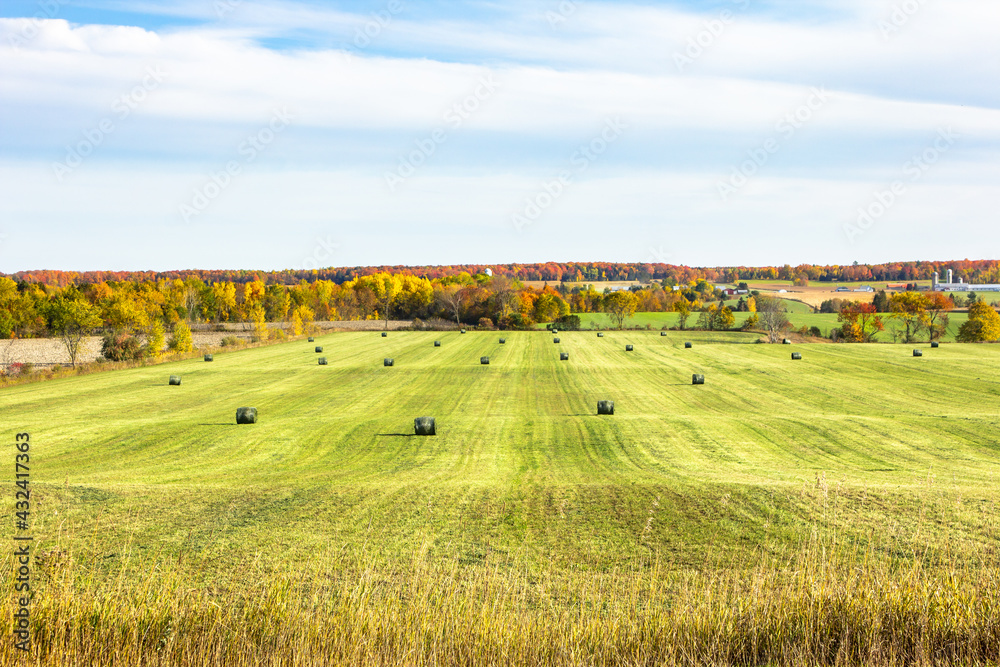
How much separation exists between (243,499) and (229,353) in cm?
5576

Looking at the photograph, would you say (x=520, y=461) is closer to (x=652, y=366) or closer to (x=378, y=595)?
(x=378, y=595)

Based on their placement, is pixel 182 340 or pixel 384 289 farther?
pixel 384 289

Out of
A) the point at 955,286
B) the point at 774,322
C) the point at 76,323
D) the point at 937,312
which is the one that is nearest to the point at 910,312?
the point at 937,312

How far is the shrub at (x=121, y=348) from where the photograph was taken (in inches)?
2512

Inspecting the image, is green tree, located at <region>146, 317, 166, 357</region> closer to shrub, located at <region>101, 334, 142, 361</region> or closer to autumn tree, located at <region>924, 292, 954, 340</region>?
shrub, located at <region>101, 334, 142, 361</region>

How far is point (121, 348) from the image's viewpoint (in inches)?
2532

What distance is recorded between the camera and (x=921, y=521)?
12.6 metres

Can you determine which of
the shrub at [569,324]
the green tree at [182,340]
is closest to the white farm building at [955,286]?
the shrub at [569,324]

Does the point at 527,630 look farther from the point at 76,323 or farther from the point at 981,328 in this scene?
the point at 981,328

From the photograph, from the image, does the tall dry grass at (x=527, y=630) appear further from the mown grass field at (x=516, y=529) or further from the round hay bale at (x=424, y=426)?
the round hay bale at (x=424, y=426)

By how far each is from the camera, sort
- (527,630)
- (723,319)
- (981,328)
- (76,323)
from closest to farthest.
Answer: (527,630) → (76,323) → (981,328) → (723,319)

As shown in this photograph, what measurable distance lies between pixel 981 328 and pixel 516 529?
333 feet

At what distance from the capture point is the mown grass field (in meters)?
7.73

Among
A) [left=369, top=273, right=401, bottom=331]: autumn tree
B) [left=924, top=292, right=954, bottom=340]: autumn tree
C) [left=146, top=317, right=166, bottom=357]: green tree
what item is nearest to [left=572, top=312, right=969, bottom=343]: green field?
[left=924, top=292, right=954, bottom=340]: autumn tree
